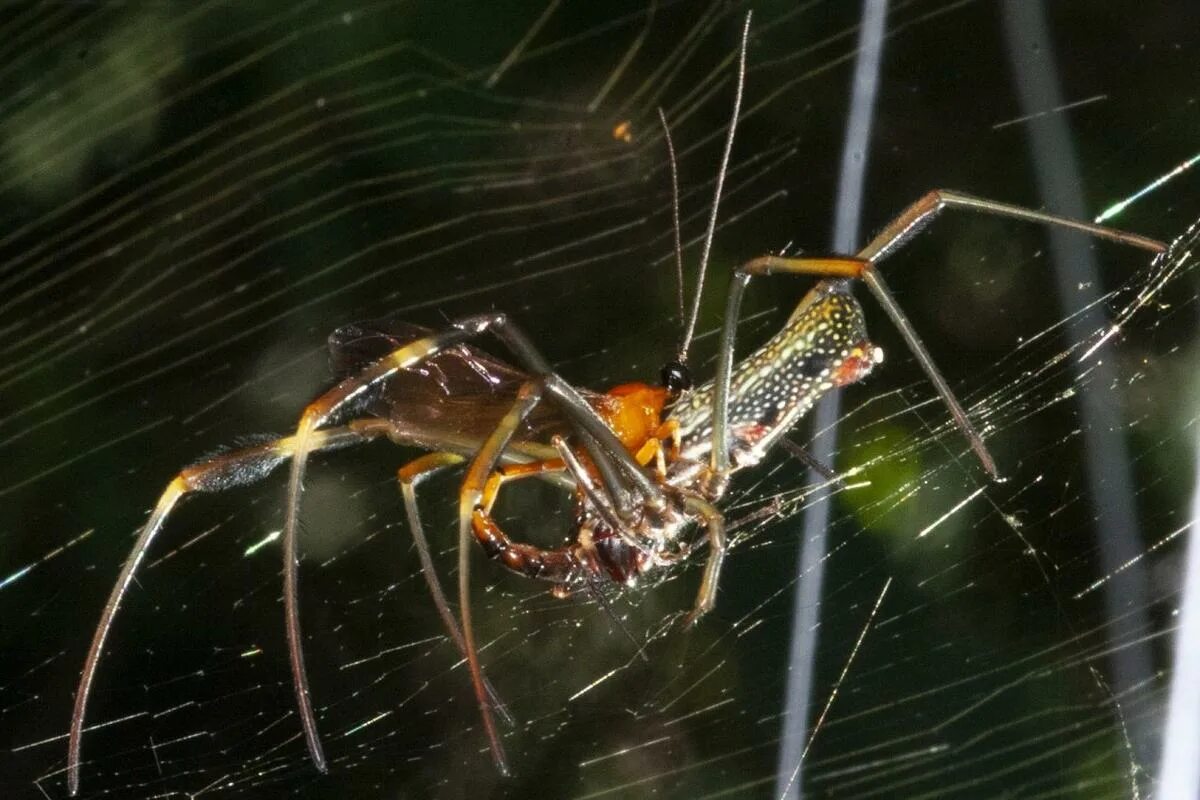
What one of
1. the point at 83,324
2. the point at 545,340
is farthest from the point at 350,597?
the point at 83,324

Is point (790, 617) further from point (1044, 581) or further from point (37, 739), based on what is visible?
point (37, 739)

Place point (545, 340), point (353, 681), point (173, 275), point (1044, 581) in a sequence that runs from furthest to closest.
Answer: point (173, 275) < point (545, 340) < point (353, 681) < point (1044, 581)

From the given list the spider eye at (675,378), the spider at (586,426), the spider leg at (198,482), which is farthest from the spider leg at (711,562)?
the spider leg at (198,482)

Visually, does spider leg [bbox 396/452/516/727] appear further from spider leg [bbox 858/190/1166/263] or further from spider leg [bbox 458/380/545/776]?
spider leg [bbox 858/190/1166/263]

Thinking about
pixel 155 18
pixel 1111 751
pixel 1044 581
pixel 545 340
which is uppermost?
pixel 155 18

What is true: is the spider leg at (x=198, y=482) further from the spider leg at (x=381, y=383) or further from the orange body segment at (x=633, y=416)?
the orange body segment at (x=633, y=416)

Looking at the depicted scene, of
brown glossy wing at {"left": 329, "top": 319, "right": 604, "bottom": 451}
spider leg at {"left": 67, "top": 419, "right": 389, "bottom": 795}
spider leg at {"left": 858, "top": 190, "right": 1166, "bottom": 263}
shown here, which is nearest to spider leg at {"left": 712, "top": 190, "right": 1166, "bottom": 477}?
spider leg at {"left": 858, "top": 190, "right": 1166, "bottom": 263}

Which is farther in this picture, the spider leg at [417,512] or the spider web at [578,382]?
the spider leg at [417,512]
